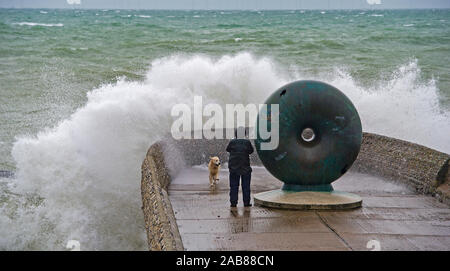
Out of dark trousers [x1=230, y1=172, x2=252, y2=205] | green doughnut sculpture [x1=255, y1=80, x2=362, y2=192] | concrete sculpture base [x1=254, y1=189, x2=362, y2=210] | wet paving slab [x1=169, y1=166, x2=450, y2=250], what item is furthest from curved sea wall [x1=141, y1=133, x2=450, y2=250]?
green doughnut sculpture [x1=255, y1=80, x2=362, y2=192]

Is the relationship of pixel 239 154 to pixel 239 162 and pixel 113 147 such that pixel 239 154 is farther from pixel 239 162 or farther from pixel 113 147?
pixel 113 147

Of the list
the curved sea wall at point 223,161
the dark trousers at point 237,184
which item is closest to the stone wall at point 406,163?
the curved sea wall at point 223,161

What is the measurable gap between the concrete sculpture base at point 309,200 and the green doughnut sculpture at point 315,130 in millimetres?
241

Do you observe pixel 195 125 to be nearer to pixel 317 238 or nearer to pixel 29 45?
pixel 317 238

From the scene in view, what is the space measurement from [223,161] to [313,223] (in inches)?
188

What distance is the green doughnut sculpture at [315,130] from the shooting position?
9.41 metres

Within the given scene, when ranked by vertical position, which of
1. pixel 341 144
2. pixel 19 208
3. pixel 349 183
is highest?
pixel 341 144

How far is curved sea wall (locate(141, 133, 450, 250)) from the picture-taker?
8180mm

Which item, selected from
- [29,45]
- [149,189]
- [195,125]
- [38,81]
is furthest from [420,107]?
[29,45]

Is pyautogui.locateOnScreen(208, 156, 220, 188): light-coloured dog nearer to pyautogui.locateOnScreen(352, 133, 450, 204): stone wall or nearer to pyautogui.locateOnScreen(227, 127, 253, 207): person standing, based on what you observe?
pyautogui.locateOnScreen(227, 127, 253, 207): person standing

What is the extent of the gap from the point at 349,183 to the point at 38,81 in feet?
67.3

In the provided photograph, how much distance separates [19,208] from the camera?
13.4 m

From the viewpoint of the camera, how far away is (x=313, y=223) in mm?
8562

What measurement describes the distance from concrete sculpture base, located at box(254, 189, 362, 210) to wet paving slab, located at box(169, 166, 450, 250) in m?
0.10
